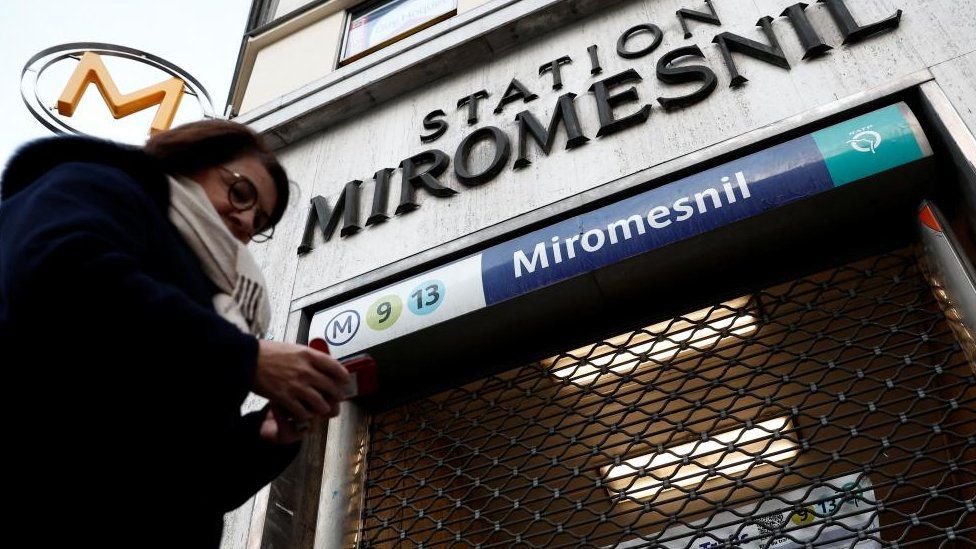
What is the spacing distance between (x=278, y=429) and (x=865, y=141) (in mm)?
A: 3200

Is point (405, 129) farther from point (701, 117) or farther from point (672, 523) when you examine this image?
point (672, 523)

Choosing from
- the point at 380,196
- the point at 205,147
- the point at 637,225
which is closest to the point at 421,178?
the point at 380,196

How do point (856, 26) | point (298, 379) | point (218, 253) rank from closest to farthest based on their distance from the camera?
point (298, 379), point (218, 253), point (856, 26)

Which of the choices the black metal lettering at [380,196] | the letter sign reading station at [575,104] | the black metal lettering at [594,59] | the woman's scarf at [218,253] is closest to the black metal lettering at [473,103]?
the letter sign reading station at [575,104]

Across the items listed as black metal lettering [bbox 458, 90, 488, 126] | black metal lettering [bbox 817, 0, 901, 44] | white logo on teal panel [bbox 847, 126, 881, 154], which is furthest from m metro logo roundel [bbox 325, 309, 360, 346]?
black metal lettering [bbox 817, 0, 901, 44]

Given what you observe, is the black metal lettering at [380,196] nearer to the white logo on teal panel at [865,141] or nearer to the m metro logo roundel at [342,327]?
the m metro logo roundel at [342,327]

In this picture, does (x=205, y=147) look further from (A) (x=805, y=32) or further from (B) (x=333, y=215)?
(A) (x=805, y=32)

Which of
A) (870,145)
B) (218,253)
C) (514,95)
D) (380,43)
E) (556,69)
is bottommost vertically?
(218,253)

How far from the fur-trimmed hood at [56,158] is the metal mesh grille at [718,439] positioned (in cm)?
264

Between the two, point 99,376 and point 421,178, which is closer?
point 99,376

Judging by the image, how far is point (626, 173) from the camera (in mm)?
4195

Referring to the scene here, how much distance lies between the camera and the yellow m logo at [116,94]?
639cm

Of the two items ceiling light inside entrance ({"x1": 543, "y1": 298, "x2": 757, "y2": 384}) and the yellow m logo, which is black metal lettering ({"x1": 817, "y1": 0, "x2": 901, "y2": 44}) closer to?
ceiling light inside entrance ({"x1": 543, "y1": 298, "x2": 757, "y2": 384})

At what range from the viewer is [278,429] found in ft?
5.25
